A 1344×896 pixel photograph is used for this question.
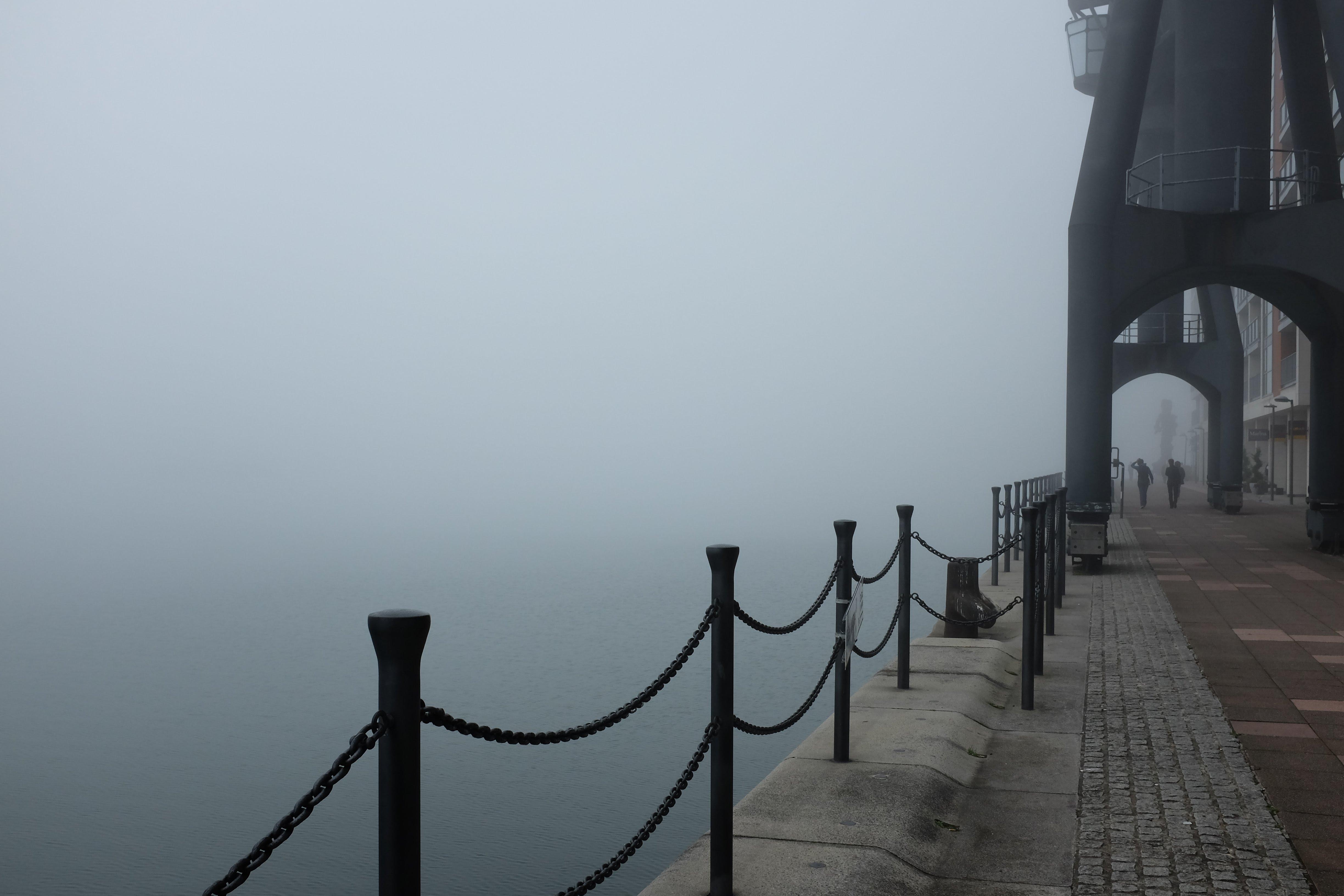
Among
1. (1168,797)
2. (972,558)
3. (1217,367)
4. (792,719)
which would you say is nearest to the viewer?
(792,719)

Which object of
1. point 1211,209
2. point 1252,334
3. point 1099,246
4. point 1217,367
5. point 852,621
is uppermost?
point 1252,334

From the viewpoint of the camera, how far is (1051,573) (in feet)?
35.6

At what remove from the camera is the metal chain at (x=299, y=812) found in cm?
186

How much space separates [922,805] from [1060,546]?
919 centimetres

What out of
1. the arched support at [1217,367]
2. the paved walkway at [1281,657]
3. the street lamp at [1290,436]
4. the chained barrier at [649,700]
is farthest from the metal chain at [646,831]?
the street lamp at [1290,436]

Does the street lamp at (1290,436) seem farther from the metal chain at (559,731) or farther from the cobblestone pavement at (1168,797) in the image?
the metal chain at (559,731)

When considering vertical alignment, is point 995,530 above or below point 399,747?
below

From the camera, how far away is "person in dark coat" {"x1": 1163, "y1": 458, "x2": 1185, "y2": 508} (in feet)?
118

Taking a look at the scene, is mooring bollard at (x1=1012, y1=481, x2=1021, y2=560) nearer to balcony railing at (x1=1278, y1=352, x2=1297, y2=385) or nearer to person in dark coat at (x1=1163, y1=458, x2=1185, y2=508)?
person in dark coat at (x1=1163, y1=458, x2=1185, y2=508)

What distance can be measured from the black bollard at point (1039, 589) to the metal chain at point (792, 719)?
2061 millimetres

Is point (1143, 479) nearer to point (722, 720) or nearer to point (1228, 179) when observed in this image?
point (1228, 179)

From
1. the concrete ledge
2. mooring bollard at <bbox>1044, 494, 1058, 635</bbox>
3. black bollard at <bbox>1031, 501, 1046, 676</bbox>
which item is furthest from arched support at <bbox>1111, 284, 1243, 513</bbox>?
the concrete ledge

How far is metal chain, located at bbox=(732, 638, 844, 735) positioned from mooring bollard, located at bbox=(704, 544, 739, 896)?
8 cm

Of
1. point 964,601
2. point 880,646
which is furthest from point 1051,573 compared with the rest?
point 880,646
